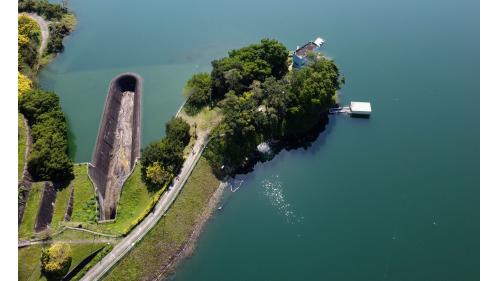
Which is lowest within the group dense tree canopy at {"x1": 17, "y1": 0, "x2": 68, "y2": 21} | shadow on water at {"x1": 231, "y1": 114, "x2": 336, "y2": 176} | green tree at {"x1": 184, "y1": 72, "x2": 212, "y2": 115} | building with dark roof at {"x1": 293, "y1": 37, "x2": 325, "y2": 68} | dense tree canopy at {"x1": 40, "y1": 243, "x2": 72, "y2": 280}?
dense tree canopy at {"x1": 40, "y1": 243, "x2": 72, "y2": 280}

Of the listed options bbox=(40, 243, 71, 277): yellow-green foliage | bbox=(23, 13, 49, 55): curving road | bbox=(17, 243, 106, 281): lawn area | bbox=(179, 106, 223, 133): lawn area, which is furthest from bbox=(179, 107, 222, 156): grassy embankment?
bbox=(23, 13, 49, 55): curving road

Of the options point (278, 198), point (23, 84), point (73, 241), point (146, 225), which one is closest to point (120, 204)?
point (146, 225)

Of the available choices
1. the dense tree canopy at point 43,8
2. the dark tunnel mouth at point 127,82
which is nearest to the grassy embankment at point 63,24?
the dense tree canopy at point 43,8

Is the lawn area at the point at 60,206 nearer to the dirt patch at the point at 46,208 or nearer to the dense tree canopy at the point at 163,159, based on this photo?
the dirt patch at the point at 46,208

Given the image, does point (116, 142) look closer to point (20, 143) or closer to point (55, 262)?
Answer: point (20, 143)

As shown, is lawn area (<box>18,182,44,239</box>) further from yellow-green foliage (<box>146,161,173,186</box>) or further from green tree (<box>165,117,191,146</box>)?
green tree (<box>165,117,191,146</box>)
